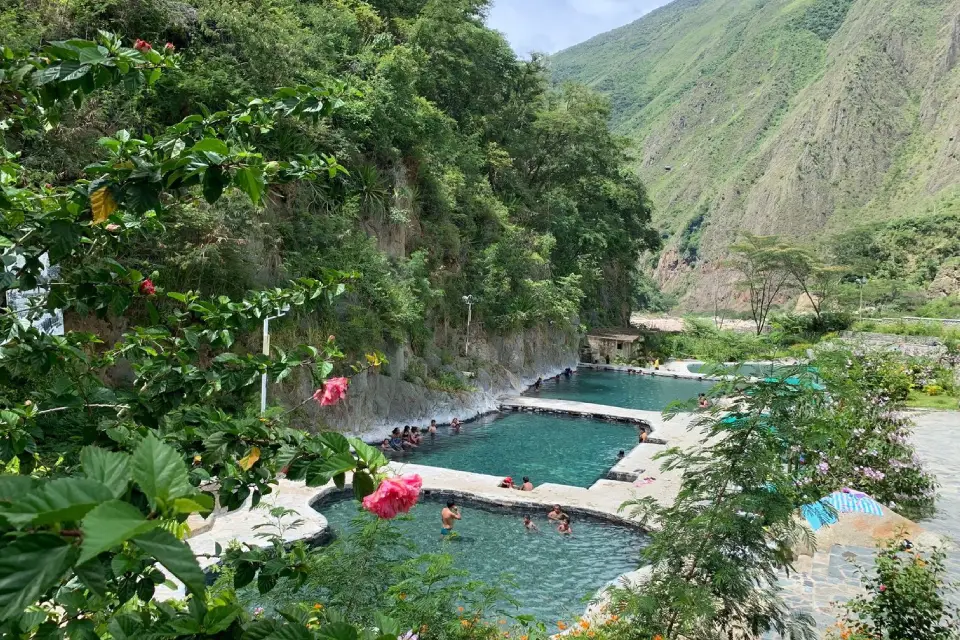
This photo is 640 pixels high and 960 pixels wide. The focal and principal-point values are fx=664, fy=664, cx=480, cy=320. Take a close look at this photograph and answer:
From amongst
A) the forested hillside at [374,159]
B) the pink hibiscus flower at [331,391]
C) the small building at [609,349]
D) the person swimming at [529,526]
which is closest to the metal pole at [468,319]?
the forested hillside at [374,159]

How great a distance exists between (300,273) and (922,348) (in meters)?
27.2

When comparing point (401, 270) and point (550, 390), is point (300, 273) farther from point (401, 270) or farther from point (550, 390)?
point (550, 390)

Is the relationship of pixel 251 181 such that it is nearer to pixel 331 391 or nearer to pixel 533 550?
pixel 331 391

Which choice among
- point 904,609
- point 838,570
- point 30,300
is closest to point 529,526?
point 838,570

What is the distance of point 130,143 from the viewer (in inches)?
78.5

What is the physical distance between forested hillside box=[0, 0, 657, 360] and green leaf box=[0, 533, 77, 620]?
1062 millimetres

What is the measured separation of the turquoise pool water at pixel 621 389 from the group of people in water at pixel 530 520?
13431mm

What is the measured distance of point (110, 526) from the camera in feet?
3.06

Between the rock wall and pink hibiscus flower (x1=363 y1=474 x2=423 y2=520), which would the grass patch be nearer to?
the rock wall

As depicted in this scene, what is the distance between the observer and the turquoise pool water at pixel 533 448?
16.0 metres

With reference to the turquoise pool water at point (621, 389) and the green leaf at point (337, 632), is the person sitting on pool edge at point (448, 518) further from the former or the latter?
the turquoise pool water at point (621, 389)

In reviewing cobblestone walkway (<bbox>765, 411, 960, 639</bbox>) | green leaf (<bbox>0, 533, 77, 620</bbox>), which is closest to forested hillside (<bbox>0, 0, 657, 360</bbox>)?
green leaf (<bbox>0, 533, 77, 620</bbox>)

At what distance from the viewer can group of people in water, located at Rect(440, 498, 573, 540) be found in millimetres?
11212

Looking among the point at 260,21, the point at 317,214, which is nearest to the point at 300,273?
the point at 317,214
